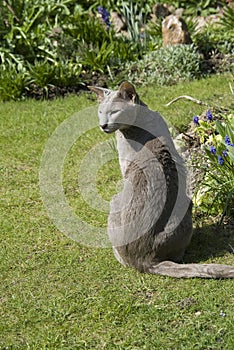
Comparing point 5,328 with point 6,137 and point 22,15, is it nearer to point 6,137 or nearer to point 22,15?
point 6,137

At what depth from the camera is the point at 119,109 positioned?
4844 millimetres

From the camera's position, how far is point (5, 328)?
4.48m

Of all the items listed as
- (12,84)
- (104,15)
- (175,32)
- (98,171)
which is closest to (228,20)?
(175,32)

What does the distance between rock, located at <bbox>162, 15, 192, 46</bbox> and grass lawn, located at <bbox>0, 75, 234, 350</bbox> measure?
2.91 metres

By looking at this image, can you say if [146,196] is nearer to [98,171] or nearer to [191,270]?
[191,270]

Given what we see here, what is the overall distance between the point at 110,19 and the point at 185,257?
585 cm

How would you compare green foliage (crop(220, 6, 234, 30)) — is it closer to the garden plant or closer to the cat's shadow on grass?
the garden plant

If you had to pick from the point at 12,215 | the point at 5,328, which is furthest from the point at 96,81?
the point at 5,328

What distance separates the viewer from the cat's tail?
469 centimetres

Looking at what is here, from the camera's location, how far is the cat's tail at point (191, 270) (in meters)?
4.69

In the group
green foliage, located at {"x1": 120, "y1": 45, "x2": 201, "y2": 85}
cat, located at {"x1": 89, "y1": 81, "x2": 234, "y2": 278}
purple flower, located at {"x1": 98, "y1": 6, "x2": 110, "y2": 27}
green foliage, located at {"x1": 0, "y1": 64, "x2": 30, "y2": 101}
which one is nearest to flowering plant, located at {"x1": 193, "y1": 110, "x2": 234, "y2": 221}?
cat, located at {"x1": 89, "y1": 81, "x2": 234, "y2": 278}

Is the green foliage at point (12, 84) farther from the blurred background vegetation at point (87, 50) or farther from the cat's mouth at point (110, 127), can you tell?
the cat's mouth at point (110, 127)

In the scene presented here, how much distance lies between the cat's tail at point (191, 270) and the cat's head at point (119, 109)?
1.03 metres

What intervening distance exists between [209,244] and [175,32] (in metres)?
4.47
